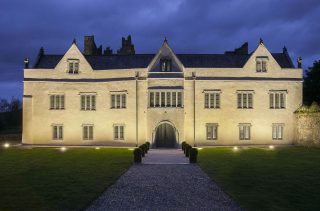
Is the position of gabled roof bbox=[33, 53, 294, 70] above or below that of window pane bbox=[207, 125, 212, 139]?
above

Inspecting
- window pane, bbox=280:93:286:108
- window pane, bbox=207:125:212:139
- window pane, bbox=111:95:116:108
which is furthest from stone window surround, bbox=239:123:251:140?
window pane, bbox=111:95:116:108

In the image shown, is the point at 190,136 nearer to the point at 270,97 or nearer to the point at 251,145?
the point at 251,145

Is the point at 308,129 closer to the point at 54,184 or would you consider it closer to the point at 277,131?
the point at 277,131

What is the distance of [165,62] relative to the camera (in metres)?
42.7

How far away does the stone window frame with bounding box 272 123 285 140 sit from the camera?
43.8m

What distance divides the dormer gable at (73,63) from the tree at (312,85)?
28685mm

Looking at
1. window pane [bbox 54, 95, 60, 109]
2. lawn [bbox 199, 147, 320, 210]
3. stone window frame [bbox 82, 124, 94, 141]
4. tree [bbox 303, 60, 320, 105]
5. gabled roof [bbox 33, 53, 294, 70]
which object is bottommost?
lawn [bbox 199, 147, 320, 210]

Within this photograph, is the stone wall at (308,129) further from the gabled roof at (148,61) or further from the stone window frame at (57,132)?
the stone window frame at (57,132)

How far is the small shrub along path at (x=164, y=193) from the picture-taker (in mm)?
12639

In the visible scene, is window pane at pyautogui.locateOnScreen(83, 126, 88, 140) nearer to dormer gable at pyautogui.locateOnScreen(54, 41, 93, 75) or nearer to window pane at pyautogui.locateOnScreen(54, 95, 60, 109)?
window pane at pyautogui.locateOnScreen(54, 95, 60, 109)

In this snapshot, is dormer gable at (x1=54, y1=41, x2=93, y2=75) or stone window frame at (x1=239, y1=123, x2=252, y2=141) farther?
dormer gable at (x1=54, y1=41, x2=93, y2=75)

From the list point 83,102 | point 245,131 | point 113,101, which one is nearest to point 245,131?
point 245,131

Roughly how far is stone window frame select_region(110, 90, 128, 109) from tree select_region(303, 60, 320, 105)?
25.1 m

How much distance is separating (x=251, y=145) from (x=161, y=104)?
413 inches
